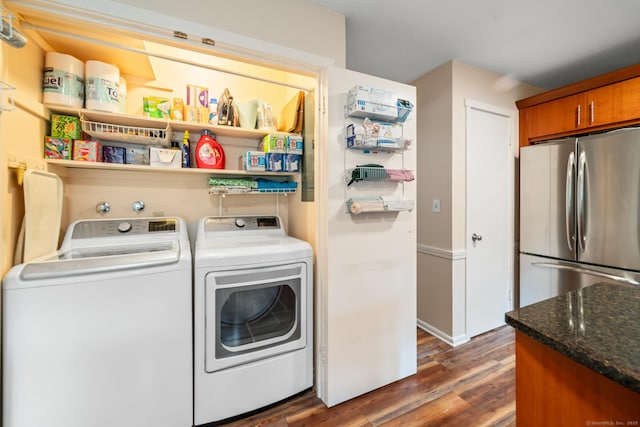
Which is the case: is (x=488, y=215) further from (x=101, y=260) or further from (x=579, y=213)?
(x=101, y=260)

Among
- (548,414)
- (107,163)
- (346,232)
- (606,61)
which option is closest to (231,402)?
(346,232)

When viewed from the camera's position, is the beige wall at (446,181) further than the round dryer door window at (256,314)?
Yes

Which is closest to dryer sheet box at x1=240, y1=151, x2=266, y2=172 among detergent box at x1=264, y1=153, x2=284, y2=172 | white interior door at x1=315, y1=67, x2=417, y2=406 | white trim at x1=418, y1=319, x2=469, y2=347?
detergent box at x1=264, y1=153, x2=284, y2=172

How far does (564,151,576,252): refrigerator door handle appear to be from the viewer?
225 centimetres

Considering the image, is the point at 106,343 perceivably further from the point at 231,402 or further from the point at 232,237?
the point at 232,237

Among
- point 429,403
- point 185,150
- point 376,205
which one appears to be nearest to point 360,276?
point 376,205

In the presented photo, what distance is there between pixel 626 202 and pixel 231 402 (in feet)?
10.0

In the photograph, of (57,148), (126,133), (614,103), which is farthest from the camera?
(614,103)

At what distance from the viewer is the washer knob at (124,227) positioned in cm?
162

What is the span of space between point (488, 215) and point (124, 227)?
3.00 meters

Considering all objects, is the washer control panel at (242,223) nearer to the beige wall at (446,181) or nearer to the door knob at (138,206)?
the door knob at (138,206)

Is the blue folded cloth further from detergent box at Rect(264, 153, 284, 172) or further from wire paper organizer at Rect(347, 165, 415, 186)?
wire paper organizer at Rect(347, 165, 415, 186)

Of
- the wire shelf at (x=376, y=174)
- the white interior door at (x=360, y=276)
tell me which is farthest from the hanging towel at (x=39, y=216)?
the wire shelf at (x=376, y=174)

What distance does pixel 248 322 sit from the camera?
64.2 inches
